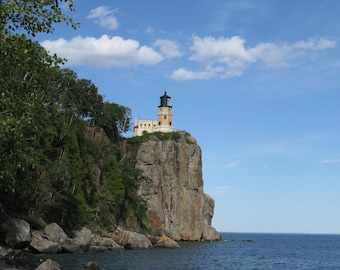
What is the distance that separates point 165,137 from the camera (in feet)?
362

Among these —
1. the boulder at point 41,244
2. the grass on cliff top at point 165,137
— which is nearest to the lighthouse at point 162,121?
the grass on cliff top at point 165,137

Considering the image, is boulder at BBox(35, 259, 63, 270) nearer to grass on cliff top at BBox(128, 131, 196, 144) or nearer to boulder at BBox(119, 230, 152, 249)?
boulder at BBox(119, 230, 152, 249)

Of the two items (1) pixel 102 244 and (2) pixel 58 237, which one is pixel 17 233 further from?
(1) pixel 102 244

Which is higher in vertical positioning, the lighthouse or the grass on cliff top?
the lighthouse

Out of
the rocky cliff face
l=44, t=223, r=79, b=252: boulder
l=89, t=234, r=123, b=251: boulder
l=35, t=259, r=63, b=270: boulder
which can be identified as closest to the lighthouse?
the rocky cliff face

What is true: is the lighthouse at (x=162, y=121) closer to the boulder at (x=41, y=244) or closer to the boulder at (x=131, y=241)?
the boulder at (x=131, y=241)

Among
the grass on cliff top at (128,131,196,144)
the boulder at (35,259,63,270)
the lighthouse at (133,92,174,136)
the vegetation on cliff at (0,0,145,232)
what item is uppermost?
the lighthouse at (133,92,174,136)

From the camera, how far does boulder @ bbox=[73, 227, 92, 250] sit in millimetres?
59181

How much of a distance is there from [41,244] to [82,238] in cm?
1244

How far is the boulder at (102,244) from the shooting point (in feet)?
205

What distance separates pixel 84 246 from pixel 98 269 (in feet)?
74.1

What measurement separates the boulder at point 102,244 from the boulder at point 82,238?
3.60 ft

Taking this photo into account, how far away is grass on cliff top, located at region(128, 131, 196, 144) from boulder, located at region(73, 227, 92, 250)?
4537cm

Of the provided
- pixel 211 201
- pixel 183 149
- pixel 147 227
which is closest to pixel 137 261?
pixel 147 227
